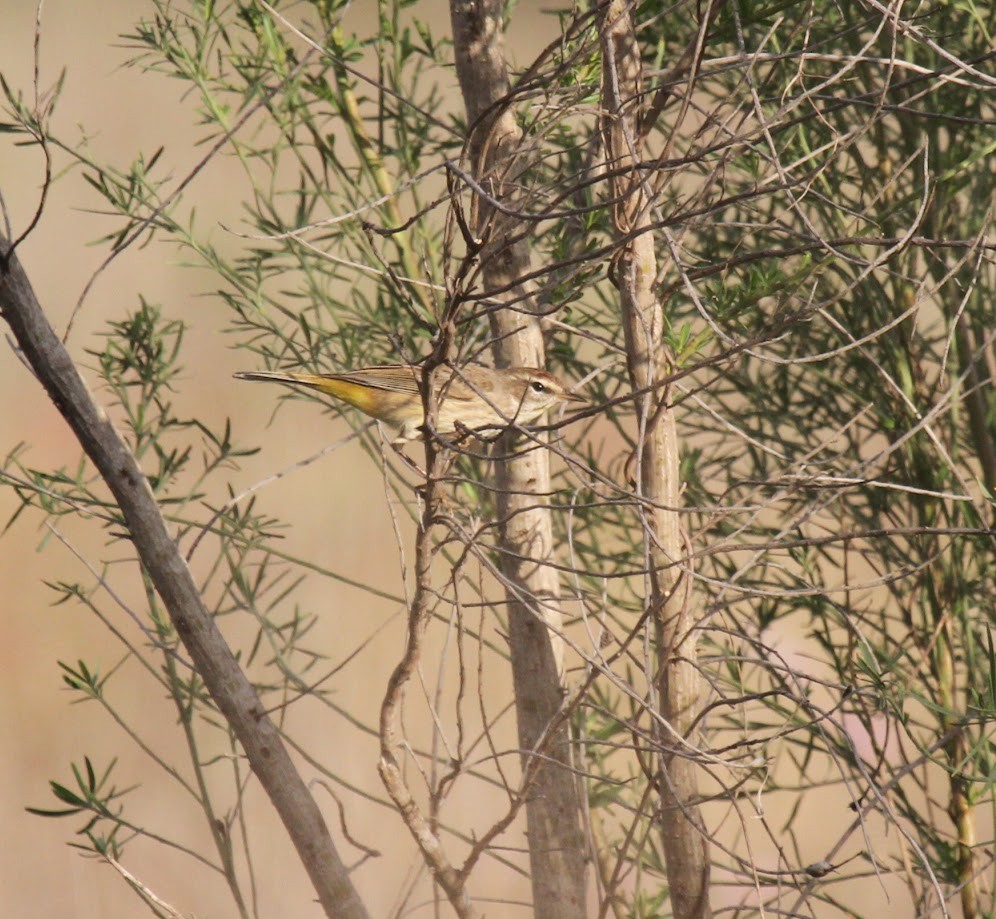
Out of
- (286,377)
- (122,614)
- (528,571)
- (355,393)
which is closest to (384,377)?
(355,393)

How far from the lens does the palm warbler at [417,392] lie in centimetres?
256

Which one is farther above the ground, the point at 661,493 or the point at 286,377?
the point at 286,377

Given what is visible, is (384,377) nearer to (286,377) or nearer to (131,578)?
(286,377)

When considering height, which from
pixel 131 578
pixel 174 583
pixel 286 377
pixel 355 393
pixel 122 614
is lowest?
pixel 174 583

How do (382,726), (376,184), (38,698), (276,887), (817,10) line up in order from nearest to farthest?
(382,726)
(817,10)
(376,184)
(276,887)
(38,698)

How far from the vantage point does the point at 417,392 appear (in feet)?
10.1

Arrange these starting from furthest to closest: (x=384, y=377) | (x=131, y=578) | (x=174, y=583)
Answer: (x=131, y=578) → (x=384, y=377) → (x=174, y=583)

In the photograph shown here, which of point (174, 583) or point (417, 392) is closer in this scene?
point (174, 583)

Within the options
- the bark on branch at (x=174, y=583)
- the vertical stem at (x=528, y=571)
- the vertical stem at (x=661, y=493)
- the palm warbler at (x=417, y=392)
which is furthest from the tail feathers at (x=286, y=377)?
the vertical stem at (x=661, y=493)

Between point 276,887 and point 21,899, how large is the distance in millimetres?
1138

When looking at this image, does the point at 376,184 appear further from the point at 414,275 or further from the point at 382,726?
the point at 382,726

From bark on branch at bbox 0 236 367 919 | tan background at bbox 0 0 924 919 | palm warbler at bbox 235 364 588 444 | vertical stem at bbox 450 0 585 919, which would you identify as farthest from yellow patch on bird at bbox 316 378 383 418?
bark on branch at bbox 0 236 367 919

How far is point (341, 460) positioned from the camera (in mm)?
6613

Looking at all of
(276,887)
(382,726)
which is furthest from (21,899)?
(382,726)
